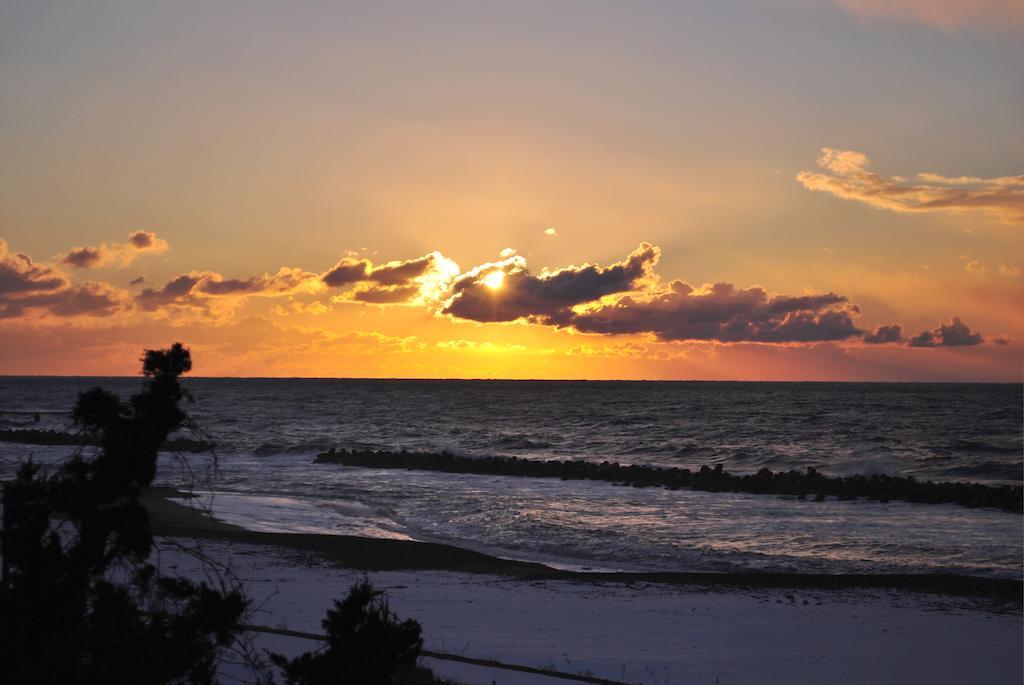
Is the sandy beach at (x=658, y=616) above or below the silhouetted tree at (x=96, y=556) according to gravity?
below

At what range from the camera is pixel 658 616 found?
46.1ft

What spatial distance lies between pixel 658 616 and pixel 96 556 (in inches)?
409

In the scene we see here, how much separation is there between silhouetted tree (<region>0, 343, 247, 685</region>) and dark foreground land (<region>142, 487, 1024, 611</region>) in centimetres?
1108

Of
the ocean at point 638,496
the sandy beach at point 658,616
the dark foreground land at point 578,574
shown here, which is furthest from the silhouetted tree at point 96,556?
the dark foreground land at point 578,574

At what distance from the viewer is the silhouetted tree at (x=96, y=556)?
195 inches

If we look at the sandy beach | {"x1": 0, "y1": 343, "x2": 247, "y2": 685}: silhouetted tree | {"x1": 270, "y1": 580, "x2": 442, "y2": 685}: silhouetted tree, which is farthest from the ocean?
the sandy beach

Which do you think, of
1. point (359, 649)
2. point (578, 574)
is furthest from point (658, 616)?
point (359, 649)

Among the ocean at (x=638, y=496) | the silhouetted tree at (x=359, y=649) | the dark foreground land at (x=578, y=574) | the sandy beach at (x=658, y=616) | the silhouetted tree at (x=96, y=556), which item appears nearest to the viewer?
the silhouetted tree at (x=96, y=556)

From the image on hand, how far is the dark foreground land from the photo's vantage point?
16594 millimetres

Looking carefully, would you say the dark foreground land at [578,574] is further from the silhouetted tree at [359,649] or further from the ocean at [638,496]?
the silhouetted tree at [359,649]

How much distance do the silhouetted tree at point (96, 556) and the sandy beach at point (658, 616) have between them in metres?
4.03

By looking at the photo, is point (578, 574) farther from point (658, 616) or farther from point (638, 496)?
point (638, 496)

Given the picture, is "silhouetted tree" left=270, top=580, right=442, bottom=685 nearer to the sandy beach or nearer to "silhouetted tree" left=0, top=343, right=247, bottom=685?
"silhouetted tree" left=0, top=343, right=247, bottom=685

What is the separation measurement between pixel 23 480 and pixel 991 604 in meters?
15.1
